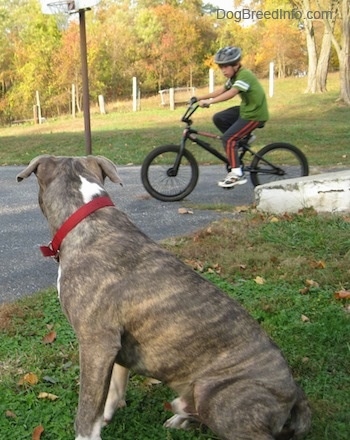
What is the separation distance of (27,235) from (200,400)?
4.80m

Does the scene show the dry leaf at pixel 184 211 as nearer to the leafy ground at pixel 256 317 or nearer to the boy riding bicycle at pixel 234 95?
the leafy ground at pixel 256 317

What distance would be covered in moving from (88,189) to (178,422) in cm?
136

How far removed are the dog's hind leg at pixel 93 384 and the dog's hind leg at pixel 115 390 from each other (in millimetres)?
383

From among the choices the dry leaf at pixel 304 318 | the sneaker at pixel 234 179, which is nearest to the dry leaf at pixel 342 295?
the dry leaf at pixel 304 318

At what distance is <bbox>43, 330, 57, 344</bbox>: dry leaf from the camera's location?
420 centimetres

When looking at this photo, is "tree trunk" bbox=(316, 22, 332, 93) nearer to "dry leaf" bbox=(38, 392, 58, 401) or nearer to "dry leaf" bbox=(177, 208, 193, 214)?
"dry leaf" bbox=(177, 208, 193, 214)

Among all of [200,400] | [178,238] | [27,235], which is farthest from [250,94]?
[200,400]

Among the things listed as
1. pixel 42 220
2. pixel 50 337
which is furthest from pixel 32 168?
pixel 42 220

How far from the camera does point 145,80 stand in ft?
162

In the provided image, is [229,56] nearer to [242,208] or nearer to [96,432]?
[242,208]

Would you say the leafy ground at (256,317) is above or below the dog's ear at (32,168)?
below

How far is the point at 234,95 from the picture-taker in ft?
26.8

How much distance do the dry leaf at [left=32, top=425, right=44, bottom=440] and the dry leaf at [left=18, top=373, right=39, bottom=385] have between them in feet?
1.56

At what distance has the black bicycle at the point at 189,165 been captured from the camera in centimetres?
866
